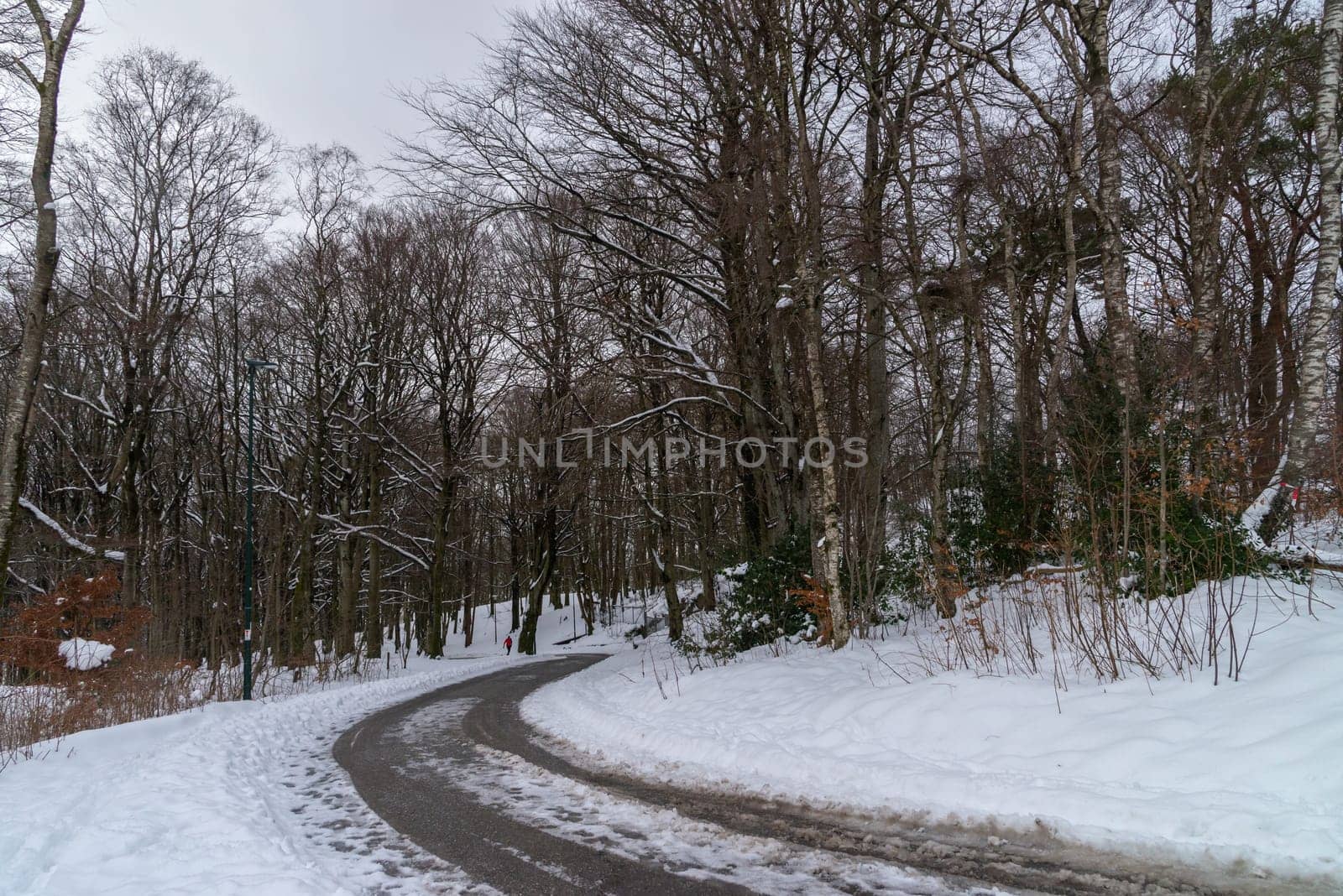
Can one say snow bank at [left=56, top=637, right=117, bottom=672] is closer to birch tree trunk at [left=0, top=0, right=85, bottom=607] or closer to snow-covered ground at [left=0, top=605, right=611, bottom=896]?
birch tree trunk at [left=0, top=0, right=85, bottom=607]

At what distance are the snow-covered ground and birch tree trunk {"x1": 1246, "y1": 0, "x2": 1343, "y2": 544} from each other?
31.3 ft

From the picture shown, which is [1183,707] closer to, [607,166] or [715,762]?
[715,762]

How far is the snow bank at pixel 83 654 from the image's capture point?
1466 centimetres

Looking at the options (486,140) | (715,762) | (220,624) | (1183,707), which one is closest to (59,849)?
(715,762)

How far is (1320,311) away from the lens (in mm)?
8656

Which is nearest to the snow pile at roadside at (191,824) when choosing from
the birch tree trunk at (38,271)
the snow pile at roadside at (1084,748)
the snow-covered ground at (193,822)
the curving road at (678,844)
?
the snow-covered ground at (193,822)

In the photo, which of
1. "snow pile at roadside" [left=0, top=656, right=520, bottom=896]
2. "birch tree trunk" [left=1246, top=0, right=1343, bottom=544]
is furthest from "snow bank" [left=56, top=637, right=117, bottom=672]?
"birch tree trunk" [left=1246, top=0, right=1343, bottom=544]

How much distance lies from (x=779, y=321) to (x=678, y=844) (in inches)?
396

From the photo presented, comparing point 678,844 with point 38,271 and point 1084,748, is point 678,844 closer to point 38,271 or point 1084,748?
point 1084,748

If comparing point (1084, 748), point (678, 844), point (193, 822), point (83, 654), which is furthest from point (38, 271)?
point (1084, 748)

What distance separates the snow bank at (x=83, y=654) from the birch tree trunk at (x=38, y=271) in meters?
5.48

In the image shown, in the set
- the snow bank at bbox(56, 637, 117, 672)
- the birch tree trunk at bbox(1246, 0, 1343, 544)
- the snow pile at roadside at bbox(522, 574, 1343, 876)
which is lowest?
the snow bank at bbox(56, 637, 117, 672)

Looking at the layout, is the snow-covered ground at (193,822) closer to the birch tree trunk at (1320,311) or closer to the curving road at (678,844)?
the curving road at (678,844)

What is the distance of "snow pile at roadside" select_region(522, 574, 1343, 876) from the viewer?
429 cm
